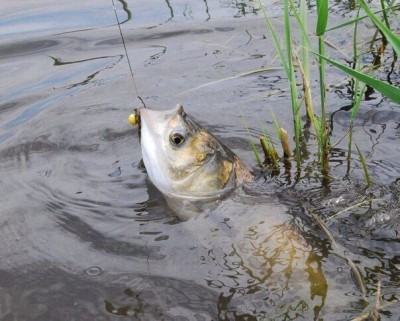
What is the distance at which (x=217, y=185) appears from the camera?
112 inches

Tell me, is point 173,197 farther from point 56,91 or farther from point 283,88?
point 56,91

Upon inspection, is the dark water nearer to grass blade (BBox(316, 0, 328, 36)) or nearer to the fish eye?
the fish eye

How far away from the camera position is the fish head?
2678mm

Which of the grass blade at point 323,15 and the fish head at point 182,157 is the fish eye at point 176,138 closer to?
the fish head at point 182,157

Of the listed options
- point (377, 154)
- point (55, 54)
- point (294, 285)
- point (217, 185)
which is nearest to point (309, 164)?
point (377, 154)

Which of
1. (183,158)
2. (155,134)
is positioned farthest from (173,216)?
(155,134)

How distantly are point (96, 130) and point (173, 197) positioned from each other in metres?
1.04

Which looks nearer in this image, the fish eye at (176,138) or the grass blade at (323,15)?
the grass blade at (323,15)

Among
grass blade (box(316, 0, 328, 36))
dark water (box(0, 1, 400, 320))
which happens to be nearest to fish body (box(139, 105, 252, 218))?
dark water (box(0, 1, 400, 320))

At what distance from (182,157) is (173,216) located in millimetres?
277

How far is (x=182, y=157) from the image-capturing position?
8.91 feet

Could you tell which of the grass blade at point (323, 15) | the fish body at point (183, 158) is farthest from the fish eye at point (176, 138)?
the grass blade at point (323, 15)

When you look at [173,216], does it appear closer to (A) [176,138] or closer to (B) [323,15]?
(A) [176,138]

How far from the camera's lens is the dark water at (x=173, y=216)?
7.25 ft
